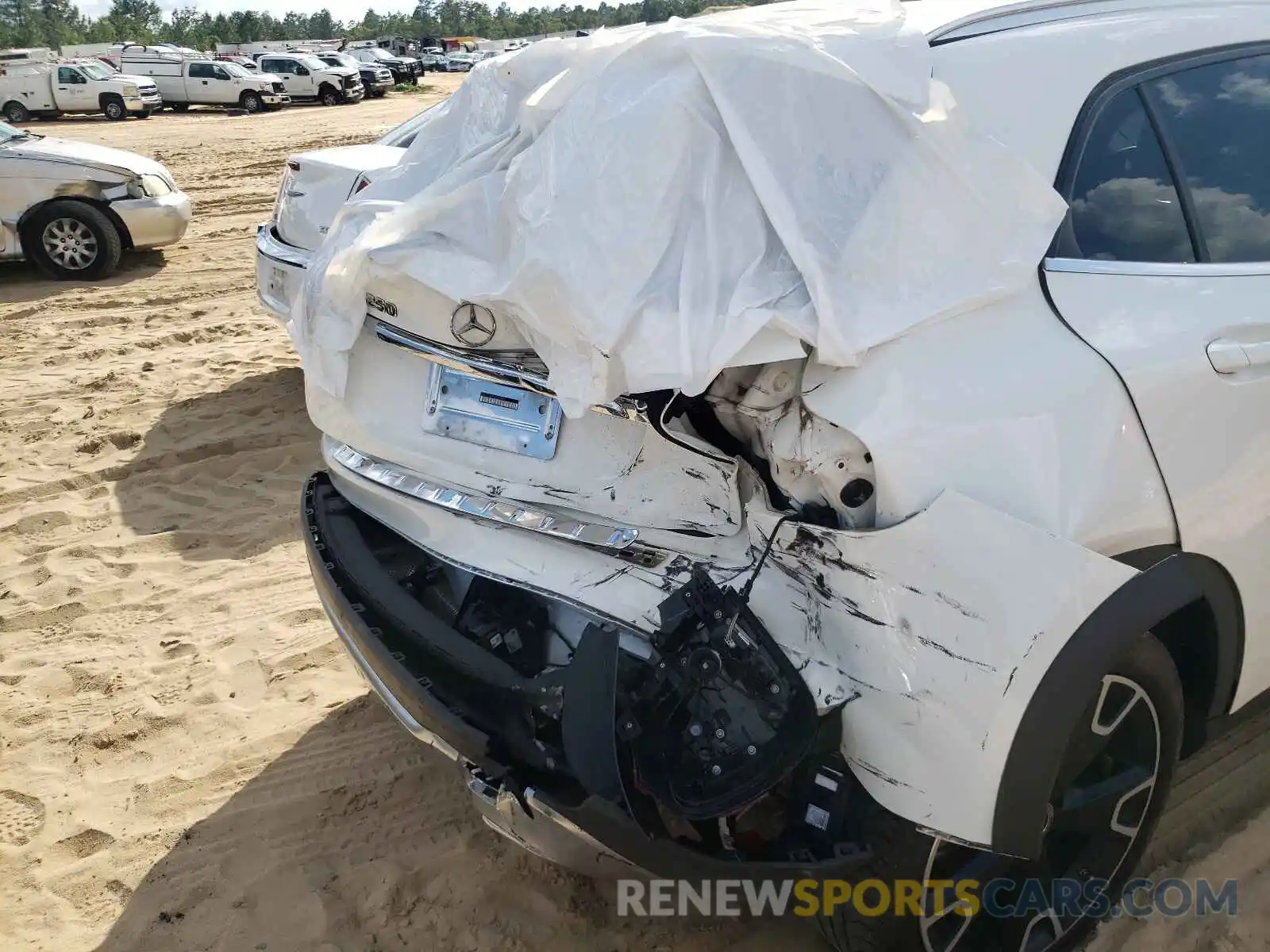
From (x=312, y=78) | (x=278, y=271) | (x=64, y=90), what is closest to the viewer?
(x=278, y=271)

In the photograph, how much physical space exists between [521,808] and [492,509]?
0.65m

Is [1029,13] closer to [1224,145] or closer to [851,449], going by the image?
[1224,145]

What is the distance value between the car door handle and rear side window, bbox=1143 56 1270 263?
24 cm

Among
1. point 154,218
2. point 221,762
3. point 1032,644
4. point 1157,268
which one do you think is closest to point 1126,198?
point 1157,268

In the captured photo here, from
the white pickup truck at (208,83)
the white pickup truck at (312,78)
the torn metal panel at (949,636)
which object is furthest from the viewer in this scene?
the white pickup truck at (312,78)

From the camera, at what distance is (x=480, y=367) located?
2248mm

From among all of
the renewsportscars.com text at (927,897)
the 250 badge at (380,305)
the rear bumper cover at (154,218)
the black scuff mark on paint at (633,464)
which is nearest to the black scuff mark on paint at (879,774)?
Answer: the renewsportscars.com text at (927,897)

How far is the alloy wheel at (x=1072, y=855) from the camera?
6.61 feet

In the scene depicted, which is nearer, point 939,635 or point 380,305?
point 939,635

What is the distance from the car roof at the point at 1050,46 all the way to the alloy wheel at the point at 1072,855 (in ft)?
3.76

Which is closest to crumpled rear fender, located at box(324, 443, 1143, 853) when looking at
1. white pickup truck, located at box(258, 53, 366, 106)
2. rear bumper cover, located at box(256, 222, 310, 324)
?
rear bumper cover, located at box(256, 222, 310, 324)

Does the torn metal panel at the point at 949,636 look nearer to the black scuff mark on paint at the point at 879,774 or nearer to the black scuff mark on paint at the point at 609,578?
the black scuff mark on paint at the point at 879,774

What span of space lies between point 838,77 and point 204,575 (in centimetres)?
330

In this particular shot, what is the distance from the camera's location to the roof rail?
2.27m
